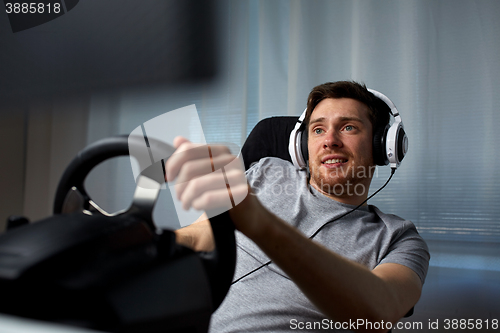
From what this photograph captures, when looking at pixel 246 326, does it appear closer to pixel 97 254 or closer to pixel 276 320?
pixel 276 320

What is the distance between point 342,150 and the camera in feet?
3.69

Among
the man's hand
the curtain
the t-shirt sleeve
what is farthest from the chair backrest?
the man's hand

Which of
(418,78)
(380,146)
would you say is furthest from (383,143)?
(418,78)

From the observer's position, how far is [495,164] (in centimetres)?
143

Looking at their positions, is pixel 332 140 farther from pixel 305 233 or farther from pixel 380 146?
pixel 305 233

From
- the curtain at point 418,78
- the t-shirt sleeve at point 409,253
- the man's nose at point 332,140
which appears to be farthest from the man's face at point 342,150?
the curtain at point 418,78

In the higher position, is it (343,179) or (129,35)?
(129,35)

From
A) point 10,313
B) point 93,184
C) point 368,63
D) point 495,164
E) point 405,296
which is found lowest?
point 93,184

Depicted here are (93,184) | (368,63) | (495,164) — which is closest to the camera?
(495,164)

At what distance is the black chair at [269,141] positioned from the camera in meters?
1.26

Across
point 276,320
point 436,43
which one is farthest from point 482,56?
point 276,320

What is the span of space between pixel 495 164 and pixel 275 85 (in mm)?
1011

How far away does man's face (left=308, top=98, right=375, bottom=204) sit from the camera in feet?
3.67

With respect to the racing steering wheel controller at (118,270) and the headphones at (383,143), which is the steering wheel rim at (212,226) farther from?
the headphones at (383,143)
